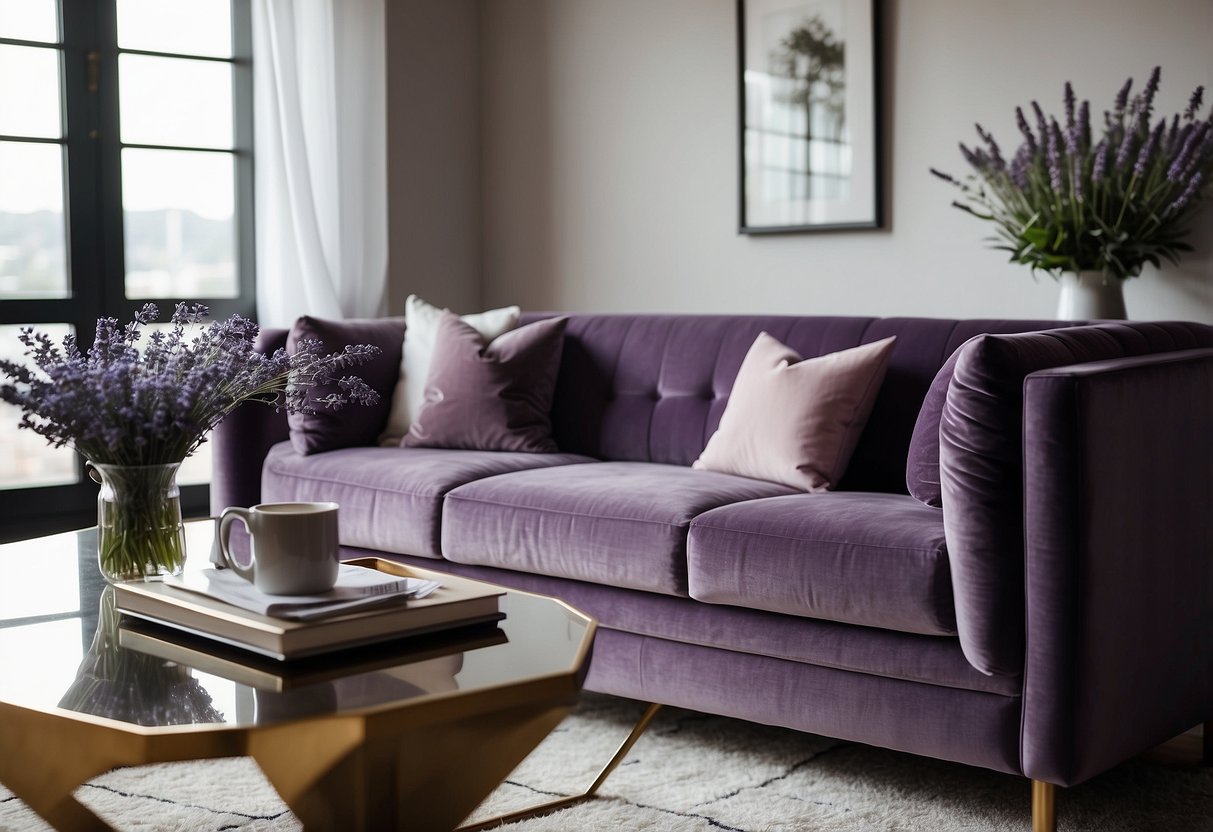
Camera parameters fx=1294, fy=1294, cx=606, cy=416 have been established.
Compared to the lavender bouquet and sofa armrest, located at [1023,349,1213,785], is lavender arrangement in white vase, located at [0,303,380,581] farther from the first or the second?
the lavender bouquet

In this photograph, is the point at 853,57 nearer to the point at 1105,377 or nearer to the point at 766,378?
the point at 766,378

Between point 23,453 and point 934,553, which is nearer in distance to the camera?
point 934,553

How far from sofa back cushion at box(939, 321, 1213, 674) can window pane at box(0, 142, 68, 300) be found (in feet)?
11.1

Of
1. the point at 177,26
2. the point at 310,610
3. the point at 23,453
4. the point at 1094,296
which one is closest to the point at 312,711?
the point at 310,610

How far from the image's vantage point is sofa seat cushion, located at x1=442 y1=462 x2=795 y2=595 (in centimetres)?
250

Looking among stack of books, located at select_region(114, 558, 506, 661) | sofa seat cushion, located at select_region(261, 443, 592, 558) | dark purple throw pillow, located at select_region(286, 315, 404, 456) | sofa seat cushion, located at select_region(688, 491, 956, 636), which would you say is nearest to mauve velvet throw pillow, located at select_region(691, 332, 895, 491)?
sofa seat cushion, located at select_region(688, 491, 956, 636)

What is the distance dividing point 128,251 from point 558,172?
1623mm

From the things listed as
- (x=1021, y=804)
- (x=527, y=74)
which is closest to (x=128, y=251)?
(x=527, y=74)

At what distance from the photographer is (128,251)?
4.58 meters

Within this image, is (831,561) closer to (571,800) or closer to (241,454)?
(571,800)

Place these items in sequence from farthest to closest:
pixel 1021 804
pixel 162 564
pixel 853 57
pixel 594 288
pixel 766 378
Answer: pixel 594 288 < pixel 853 57 < pixel 766 378 < pixel 1021 804 < pixel 162 564

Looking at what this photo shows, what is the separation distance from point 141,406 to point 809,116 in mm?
2933

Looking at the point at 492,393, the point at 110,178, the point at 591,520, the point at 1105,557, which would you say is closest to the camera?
the point at 1105,557

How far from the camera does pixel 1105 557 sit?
2.02 metres
